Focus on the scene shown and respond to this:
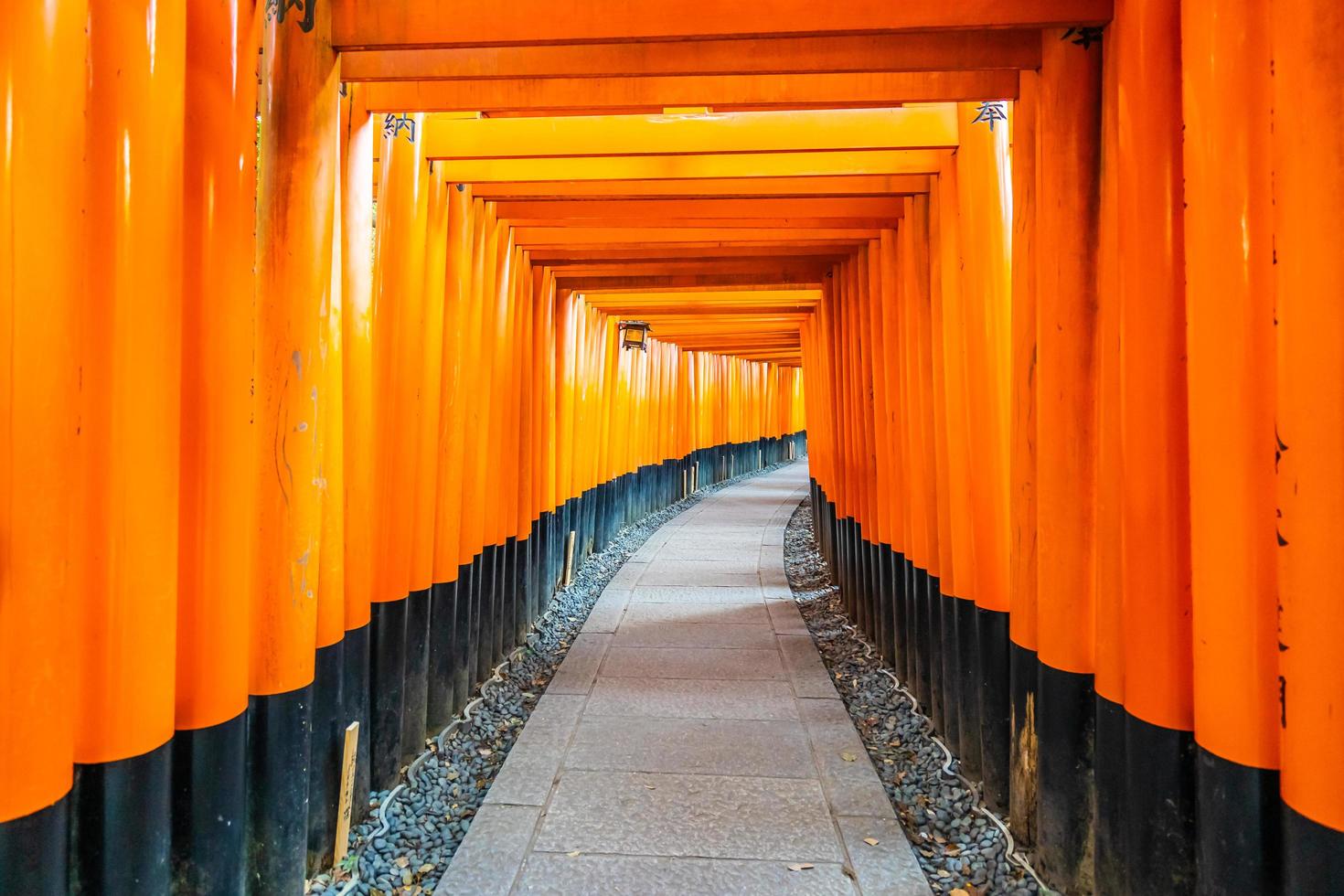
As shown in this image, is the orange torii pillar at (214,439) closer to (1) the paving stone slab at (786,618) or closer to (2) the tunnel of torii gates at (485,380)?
(2) the tunnel of torii gates at (485,380)

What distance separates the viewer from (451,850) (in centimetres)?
337

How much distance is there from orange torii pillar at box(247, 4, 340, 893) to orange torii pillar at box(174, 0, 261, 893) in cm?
30

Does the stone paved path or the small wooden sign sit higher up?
the small wooden sign

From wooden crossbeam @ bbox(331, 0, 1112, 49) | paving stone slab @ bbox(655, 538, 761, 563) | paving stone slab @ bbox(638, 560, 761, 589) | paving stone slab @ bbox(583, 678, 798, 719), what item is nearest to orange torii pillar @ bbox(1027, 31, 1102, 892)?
wooden crossbeam @ bbox(331, 0, 1112, 49)

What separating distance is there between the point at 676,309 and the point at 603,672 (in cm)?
583

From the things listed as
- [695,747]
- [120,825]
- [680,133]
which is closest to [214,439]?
[120,825]

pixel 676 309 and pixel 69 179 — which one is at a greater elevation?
pixel 676 309

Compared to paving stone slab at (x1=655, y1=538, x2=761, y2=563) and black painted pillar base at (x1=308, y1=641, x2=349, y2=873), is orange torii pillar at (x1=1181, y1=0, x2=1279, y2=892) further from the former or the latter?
paving stone slab at (x1=655, y1=538, x2=761, y2=563)

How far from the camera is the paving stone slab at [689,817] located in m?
3.29

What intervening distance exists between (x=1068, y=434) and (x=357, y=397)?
282 cm

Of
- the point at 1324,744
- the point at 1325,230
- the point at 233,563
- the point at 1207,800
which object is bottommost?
the point at 1207,800

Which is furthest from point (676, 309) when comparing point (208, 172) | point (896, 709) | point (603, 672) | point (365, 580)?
point (208, 172)

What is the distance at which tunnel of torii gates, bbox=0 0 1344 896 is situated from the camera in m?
1.63

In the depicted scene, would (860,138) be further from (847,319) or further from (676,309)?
(676,309)
